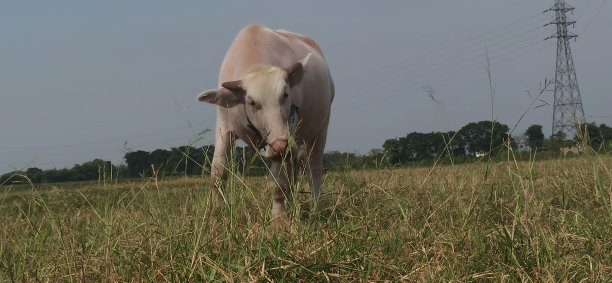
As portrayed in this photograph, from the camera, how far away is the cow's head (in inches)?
147

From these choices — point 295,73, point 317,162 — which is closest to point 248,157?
point 295,73

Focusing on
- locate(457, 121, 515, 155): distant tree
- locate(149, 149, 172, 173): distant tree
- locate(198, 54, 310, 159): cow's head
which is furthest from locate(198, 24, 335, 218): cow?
locate(457, 121, 515, 155): distant tree

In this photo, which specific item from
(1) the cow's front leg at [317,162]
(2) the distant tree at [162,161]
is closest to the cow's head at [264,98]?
(2) the distant tree at [162,161]

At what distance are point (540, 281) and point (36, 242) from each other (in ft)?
7.66

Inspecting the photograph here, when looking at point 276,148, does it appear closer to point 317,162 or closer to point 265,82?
point 265,82

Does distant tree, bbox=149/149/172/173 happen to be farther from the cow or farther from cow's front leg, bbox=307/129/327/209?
cow's front leg, bbox=307/129/327/209

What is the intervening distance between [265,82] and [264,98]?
0.45 feet

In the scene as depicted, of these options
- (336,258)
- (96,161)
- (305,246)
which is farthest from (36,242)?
(336,258)

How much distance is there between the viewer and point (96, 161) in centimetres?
367

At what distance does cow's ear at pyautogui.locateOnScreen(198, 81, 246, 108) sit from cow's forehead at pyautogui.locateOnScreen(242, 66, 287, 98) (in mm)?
98

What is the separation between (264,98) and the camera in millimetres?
3828

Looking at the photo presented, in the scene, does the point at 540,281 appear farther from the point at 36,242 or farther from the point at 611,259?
the point at 36,242

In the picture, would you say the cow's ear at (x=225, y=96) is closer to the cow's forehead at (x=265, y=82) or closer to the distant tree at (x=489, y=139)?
the cow's forehead at (x=265, y=82)

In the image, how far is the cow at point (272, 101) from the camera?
3.79 metres
